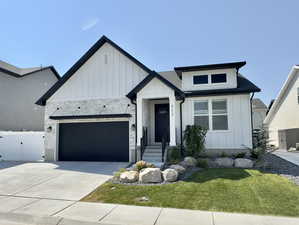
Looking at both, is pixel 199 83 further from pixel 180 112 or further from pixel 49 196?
pixel 49 196

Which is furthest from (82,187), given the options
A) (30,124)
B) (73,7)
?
(30,124)

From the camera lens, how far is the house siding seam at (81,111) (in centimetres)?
1176

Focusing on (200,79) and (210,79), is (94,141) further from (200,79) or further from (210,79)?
(210,79)

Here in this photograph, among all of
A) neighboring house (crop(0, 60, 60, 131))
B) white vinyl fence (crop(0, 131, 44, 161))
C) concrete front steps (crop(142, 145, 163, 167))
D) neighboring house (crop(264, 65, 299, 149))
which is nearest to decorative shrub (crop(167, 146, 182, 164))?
concrete front steps (crop(142, 145, 163, 167))

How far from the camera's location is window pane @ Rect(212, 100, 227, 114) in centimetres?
1161

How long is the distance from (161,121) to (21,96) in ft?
45.5

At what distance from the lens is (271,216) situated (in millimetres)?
4582

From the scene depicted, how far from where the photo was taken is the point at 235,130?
1129 cm

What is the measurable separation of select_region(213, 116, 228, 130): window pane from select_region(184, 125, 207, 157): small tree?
1288 mm

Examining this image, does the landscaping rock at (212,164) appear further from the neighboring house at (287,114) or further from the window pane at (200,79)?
the neighboring house at (287,114)

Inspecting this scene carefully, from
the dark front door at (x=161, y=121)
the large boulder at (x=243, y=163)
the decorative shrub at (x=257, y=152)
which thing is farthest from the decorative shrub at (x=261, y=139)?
the dark front door at (x=161, y=121)

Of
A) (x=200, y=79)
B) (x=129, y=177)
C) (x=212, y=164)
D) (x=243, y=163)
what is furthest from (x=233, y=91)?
(x=129, y=177)

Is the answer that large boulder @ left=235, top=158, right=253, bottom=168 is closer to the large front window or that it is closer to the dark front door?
the large front window

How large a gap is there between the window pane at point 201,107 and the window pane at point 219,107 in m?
0.40
